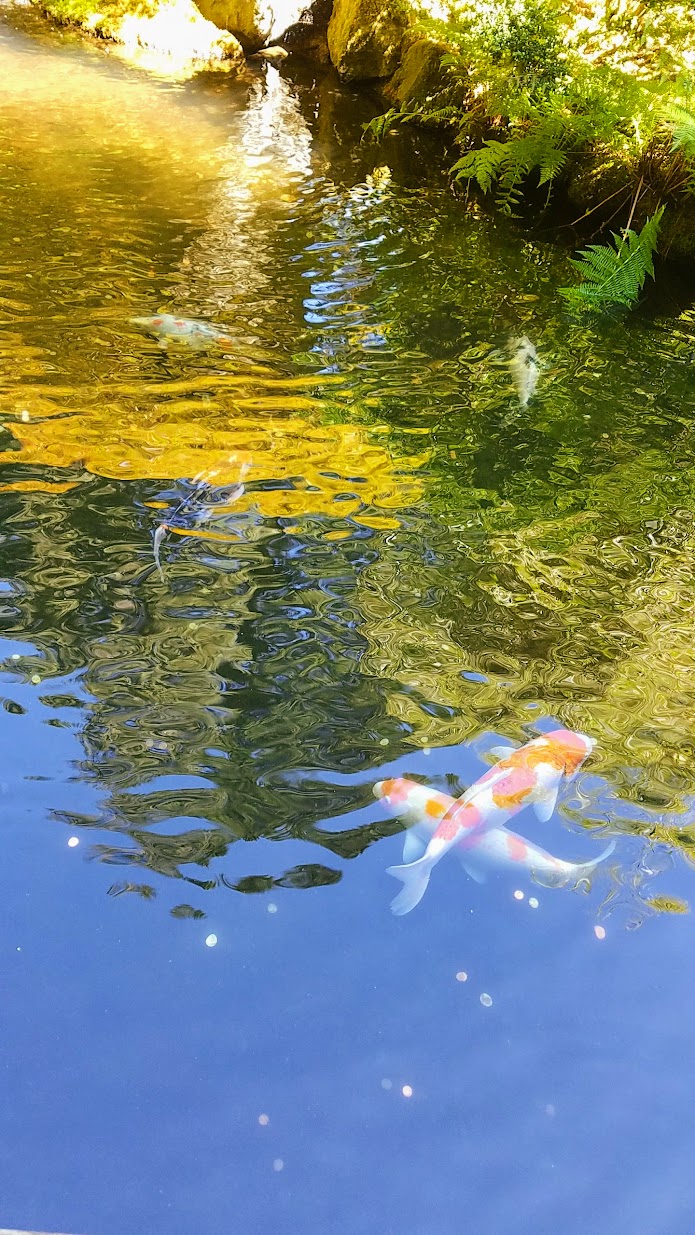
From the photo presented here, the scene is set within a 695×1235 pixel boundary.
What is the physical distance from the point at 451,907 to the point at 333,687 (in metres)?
0.94

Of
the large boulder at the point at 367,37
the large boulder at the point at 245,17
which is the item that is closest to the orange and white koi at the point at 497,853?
the large boulder at the point at 367,37

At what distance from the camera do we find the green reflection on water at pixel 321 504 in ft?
9.70

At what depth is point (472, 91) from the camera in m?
9.02

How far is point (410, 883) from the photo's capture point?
2516 mm

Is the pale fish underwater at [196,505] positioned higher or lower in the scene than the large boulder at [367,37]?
lower

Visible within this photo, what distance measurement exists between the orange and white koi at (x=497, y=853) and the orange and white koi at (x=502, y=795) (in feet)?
0.07

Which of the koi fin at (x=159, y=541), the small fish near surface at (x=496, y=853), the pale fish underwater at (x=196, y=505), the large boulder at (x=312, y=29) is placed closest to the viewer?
Result: the small fish near surface at (x=496, y=853)

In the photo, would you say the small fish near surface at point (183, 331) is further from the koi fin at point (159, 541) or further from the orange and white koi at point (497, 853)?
the orange and white koi at point (497, 853)

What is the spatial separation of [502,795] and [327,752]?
608 mm

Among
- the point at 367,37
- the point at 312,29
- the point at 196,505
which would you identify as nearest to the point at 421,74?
the point at 367,37

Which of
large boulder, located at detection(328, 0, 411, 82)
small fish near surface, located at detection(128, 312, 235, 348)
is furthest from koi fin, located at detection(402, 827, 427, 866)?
large boulder, located at detection(328, 0, 411, 82)

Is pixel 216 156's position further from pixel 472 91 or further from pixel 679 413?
pixel 679 413

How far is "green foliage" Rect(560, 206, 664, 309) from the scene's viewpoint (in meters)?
6.32

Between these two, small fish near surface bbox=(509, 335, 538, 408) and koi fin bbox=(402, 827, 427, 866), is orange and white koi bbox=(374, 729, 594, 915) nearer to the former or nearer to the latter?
koi fin bbox=(402, 827, 427, 866)
